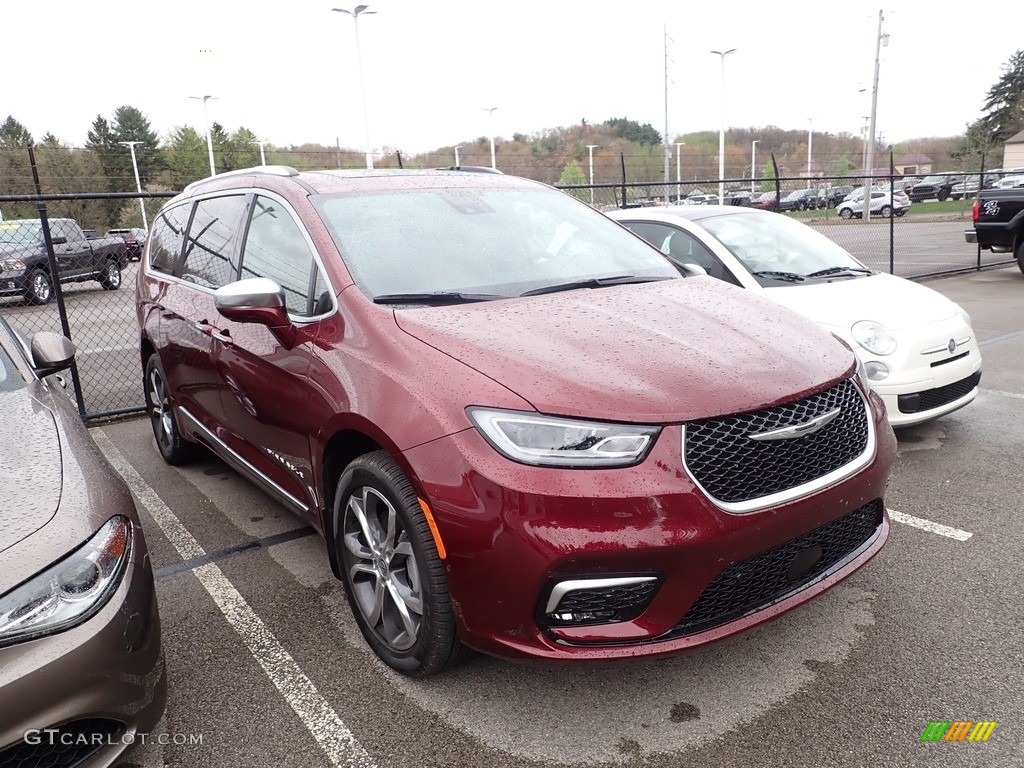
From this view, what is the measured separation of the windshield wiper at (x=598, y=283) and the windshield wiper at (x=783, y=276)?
2333mm

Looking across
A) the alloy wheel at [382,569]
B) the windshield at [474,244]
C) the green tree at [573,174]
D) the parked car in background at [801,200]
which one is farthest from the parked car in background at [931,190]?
the alloy wheel at [382,569]

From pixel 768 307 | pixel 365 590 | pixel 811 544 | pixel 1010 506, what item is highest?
pixel 768 307

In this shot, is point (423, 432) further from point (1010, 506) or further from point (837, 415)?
point (1010, 506)

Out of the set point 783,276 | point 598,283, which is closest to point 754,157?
point 783,276

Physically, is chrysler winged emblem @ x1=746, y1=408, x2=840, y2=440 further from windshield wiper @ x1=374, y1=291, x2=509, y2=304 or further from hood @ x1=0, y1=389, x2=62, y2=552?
hood @ x1=0, y1=389, x2=62, y2=552

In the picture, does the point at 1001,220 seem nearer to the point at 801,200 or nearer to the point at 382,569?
the point at 801,200

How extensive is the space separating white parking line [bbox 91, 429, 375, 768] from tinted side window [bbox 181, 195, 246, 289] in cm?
133

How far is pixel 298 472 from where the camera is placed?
3.11 metres

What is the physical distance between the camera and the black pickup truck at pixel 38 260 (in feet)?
33.9

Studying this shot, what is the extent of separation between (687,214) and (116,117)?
85.7 metres

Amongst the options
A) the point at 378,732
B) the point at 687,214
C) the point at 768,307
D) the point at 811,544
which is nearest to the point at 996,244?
the point at 687,214

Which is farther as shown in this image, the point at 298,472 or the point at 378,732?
the point at 298,472

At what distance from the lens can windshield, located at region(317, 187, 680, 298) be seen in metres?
2.96

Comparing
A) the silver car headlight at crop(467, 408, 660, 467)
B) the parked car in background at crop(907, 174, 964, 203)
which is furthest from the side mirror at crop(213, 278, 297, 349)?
the parked car in background at crop(907, 174, 964, 203)
